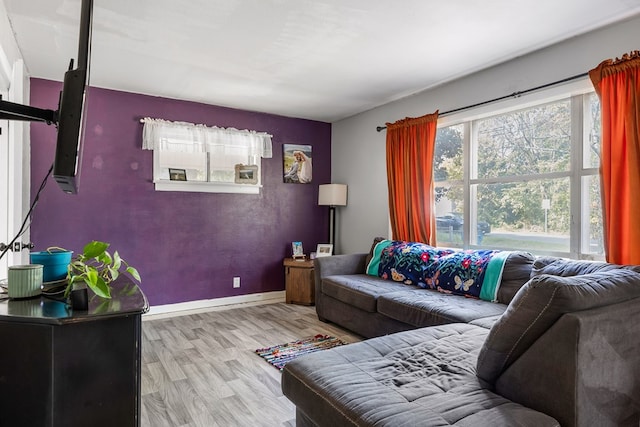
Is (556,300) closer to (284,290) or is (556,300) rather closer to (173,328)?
(173,328)

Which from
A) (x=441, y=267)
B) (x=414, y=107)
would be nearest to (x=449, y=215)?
(x=441, y=267)

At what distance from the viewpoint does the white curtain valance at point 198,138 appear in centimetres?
409

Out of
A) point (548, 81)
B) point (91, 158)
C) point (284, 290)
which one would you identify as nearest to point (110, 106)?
point (91, 158)

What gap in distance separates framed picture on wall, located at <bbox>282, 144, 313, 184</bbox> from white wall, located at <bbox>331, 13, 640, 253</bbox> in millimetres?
406

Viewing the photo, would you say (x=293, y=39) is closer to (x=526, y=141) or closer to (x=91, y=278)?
(x=526, y=141)

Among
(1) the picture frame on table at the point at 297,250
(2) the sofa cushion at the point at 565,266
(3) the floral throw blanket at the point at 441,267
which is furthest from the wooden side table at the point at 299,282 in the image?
(2) the sofa cushion at the point at 565,266

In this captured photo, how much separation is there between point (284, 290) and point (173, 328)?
1628 mm

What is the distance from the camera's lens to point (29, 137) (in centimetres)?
353

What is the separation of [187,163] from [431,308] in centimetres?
313

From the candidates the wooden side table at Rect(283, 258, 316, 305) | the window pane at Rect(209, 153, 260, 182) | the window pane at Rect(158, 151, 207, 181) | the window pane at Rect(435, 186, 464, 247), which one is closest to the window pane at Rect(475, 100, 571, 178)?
the window pane at Rect(435, 186, 464, 247)

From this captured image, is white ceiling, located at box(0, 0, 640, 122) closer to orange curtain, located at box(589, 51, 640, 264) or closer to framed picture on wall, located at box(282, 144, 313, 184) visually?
orange curtain, located at box(589, 51, 640, 264)

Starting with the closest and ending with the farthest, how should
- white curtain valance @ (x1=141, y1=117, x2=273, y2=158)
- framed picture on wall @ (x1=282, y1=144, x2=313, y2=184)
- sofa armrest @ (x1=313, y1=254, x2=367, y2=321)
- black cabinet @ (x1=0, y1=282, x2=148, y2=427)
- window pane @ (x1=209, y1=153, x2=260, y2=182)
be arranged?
black cabinet @ (x1=0, y1=282, x2=148, y2=427) < sofa armrest @ (x1=313, y1=254, x2=367, y2=321) < white curtain valance @ (x1=141, y1=117, x2=273, y2=158) < window pane @ (x1=209, y1=153, x2=260, y2=182) < framed picture on wall @ (x1=282, y1=144, x2=313, y2=184)

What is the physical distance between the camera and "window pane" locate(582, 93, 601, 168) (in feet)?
8.96

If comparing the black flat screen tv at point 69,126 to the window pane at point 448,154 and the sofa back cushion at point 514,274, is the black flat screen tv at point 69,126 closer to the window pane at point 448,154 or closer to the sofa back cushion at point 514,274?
the sofa back cushion at point 514,274
